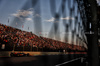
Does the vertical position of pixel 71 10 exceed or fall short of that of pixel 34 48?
it exceeds it

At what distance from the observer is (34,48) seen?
2281 centimetres

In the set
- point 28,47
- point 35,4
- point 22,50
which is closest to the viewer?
point 35,4

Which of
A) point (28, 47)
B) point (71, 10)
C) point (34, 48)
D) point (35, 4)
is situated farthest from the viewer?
point (34, 48)

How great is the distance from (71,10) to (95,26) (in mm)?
1804

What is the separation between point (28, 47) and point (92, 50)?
19.2 meters

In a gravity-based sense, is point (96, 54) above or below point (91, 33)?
below

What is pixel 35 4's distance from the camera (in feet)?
7.13

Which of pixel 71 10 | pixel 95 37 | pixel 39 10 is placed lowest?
pixel 95 37

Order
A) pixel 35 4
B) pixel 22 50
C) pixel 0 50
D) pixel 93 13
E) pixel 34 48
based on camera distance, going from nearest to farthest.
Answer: pixel 35 4 → pixel 93 13 → pixel 0 50 → pixel 22 50 → pixel 34 48

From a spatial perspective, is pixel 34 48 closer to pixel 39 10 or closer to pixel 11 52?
pixel 11 52

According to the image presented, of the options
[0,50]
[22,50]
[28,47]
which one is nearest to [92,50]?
[0,50]

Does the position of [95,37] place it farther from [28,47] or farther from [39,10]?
[28,47]

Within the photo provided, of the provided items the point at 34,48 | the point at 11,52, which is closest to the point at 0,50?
the point at 11,52

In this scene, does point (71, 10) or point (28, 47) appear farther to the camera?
point (28, 47)
